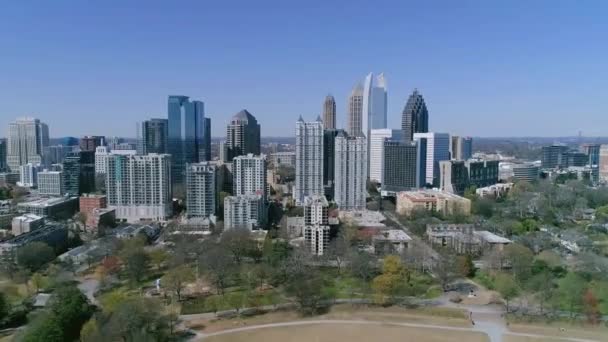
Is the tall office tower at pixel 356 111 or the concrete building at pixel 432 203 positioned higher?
the tall office tower at pixel 356 111

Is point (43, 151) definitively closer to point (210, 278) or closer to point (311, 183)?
point (311, 183)

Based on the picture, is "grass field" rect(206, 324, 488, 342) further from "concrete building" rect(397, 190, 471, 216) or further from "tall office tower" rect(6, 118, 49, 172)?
"tall office tower" rect(6, 118, 49, 172)

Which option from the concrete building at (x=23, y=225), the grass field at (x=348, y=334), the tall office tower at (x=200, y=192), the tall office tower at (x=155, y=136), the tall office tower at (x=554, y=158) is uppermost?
the tall office tower at (x=155, y=136)

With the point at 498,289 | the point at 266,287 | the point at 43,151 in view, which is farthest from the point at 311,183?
the point at 43,151

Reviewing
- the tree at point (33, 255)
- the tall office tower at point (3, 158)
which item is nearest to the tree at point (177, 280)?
the tree at point (33, 255)

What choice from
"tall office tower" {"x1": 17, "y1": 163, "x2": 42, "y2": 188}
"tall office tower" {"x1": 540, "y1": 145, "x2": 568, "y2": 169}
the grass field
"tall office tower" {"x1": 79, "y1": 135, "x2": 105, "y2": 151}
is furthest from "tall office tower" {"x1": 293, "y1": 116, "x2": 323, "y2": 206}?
"tall office tower" {"x1": 540, "y1": 145, "x2": 568, "y2": 169}

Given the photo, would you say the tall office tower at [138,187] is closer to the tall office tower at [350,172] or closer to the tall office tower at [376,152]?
the tall office tower at [350,172]

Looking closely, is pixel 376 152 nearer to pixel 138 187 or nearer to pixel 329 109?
pixel 329 109
